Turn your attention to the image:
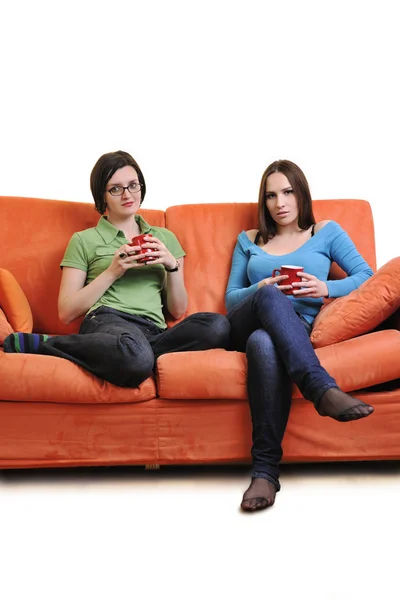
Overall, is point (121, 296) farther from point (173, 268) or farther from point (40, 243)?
point (40, 243)

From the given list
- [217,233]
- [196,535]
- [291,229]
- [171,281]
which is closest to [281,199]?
[291,229]

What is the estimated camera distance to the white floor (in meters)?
1.88

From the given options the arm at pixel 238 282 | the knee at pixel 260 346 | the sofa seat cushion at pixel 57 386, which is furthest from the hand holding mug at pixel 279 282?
the sofa seat cushion at pixel 57 386

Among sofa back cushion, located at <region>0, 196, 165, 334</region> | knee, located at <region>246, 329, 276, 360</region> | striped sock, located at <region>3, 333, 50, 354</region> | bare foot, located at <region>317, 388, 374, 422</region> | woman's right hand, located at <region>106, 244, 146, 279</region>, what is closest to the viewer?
bare foot, located at <region>317, 388, 374, 422</region>

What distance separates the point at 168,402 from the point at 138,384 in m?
0.11

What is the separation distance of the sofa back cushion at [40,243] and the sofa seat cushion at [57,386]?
0.73 metres

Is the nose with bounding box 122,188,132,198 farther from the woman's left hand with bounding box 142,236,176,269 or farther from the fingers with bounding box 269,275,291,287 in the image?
the fingers with bounding box 269,275,291,287

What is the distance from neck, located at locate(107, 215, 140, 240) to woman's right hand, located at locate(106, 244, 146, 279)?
0.94 ft

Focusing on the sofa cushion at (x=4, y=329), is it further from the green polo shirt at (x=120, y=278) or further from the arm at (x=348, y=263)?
the arm at (x=348, y=263)

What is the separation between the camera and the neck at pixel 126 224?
320 centimetres

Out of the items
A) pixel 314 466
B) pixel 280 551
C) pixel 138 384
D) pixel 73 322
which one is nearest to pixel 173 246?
pixel 73 322

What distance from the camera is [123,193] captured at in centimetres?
311

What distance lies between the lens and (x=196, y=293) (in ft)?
11.0

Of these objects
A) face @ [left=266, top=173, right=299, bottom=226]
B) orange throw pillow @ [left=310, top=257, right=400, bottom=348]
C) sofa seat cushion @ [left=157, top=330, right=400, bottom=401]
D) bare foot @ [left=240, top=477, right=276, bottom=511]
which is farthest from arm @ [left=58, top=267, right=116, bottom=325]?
bare foot @ [left=240, top=477, right=276, bottom=511]
